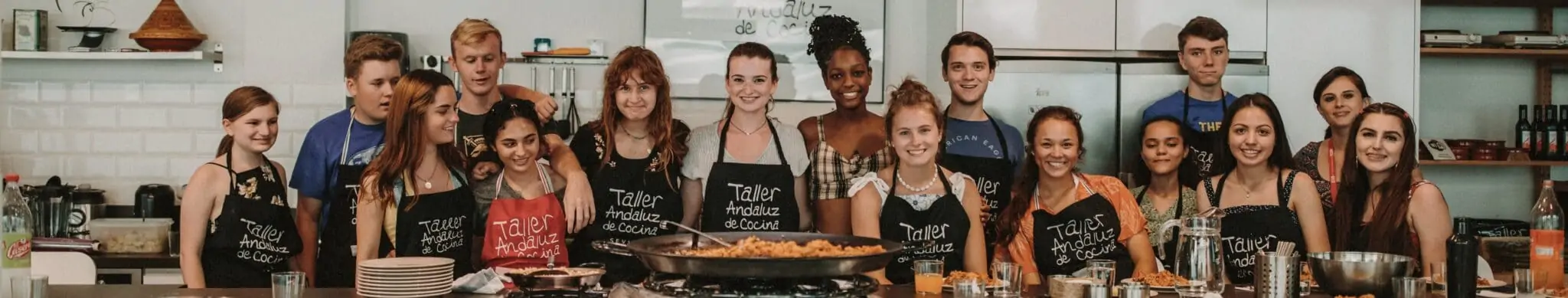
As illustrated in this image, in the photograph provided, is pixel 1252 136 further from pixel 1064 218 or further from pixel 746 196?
pixel 746 196

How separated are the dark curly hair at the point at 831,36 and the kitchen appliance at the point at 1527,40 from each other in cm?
284

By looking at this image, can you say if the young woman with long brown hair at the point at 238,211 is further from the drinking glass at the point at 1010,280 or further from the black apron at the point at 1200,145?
the black apron at the point at 1200,145

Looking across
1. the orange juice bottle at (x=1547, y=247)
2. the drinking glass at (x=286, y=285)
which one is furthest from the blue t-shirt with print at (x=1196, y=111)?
the drinking glass at (x=286, y=285)

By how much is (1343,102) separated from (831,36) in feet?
5.75

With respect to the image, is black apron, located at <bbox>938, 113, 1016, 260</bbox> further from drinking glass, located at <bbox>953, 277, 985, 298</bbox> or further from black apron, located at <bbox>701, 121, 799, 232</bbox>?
drinking glass, located at <bbox>953, 277, 985, 298</bbox>

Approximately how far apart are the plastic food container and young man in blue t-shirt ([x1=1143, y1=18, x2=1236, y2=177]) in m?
3.65

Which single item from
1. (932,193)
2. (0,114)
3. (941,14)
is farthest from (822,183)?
(0,114)

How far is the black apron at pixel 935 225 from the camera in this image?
13.2 feet

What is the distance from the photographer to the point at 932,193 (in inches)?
161

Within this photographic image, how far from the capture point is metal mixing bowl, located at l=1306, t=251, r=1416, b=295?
3.20m

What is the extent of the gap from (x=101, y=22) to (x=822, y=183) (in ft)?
11.3

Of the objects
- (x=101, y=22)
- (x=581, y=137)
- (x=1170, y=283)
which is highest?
(x=101, y=22)

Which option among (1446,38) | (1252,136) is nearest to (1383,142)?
(1252,136)

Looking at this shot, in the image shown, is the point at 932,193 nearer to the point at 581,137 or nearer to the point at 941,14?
the point at 581,137
